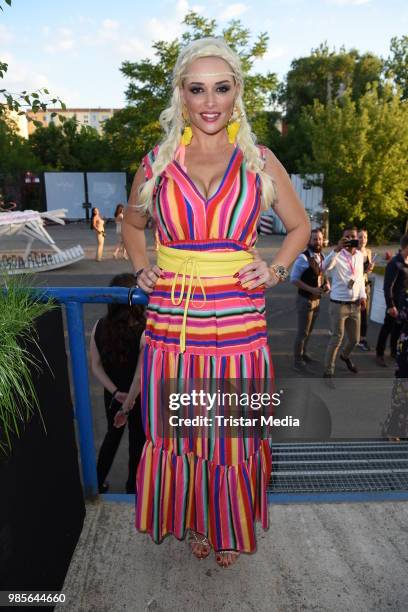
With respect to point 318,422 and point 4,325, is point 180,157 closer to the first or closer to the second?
point 4,325

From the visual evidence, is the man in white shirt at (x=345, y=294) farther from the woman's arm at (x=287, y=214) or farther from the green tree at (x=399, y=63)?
the green tree at (x=399, y=63)

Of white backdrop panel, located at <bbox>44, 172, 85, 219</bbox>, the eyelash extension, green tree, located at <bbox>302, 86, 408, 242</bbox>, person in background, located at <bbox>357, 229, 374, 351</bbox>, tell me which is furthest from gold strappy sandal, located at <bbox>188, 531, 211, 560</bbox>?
white backdrop panel, located at <bbox>44, 172, 85, 219</bbox>

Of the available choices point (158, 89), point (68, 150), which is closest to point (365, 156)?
point (158, 89)

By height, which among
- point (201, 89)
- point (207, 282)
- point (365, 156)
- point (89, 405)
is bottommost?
point (89, 405)

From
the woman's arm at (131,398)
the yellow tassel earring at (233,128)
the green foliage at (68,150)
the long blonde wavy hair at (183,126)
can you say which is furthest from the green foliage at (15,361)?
the green foliage at (68,150)

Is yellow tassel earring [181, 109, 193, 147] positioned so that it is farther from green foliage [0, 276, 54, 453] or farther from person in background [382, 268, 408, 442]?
person in background [382, 268, 408, 442]

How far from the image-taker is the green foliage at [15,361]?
4.72 ft

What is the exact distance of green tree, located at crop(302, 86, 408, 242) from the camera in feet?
59.2

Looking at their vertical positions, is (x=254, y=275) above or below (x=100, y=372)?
above

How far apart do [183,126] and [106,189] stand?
96.6 feet

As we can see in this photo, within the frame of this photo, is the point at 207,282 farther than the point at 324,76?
No

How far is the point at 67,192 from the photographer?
30.3 m

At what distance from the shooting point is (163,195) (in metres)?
1.80

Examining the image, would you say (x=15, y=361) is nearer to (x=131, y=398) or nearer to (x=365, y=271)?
(x=131, y=398)
